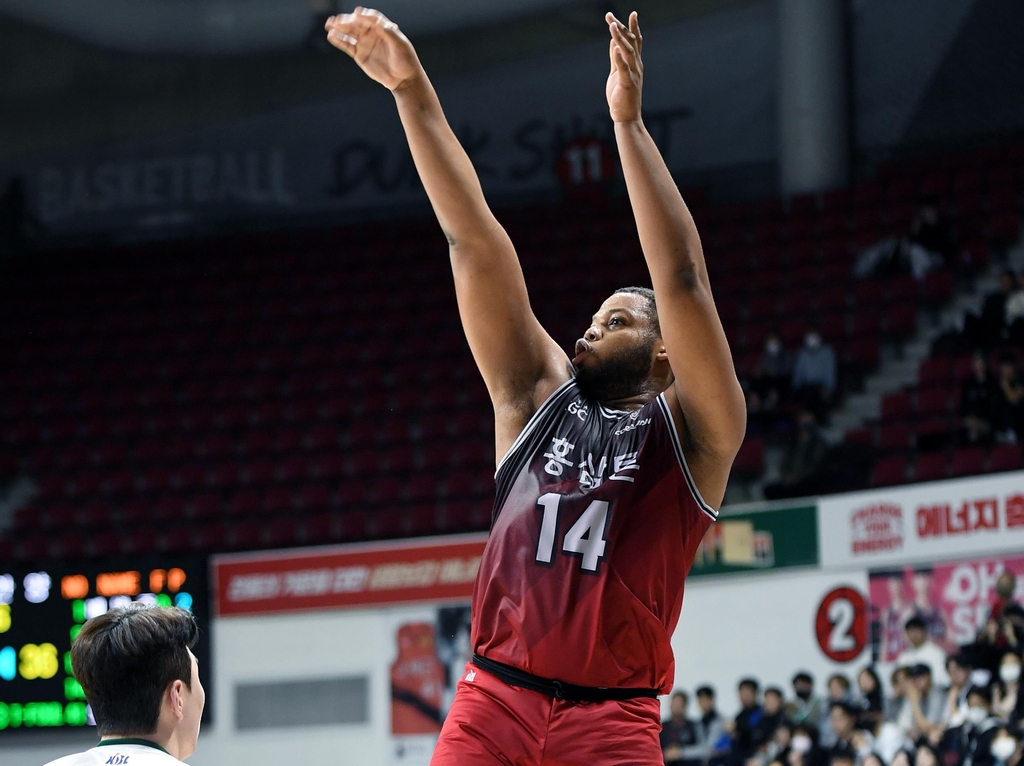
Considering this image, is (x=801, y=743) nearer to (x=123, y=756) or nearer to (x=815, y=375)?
(x=815, y=375)

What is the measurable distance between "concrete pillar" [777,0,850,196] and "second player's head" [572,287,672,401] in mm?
14112

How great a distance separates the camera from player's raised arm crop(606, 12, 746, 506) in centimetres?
308

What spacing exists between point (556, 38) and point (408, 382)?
21.1 ft

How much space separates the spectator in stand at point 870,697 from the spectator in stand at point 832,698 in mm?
110

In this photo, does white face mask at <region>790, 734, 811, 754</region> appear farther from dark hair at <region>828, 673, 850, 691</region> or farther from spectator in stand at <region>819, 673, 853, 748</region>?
dark hair at <region>828, 673, 850, 691</region>

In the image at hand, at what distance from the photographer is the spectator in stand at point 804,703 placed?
11086 millimetres

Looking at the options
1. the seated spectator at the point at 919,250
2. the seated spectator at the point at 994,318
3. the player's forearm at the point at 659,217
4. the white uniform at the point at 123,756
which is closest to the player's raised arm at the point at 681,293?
the player's forearm at the point at 659,217

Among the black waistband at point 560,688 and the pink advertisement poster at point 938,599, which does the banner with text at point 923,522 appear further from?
the black waistband at point 560,688

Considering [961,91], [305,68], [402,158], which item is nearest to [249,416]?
[402,158]

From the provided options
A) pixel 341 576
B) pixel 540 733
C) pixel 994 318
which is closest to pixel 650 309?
pixel 540 733

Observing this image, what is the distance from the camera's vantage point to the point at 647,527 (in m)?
3.21

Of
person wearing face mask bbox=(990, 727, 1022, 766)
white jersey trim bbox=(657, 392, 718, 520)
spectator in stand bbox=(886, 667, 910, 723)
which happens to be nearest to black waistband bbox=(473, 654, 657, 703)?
white jersey trim bbox=(657, 392, 718, 520)

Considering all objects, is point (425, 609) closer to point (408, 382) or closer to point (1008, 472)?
point (408, 382)

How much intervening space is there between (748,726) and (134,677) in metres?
9.27
